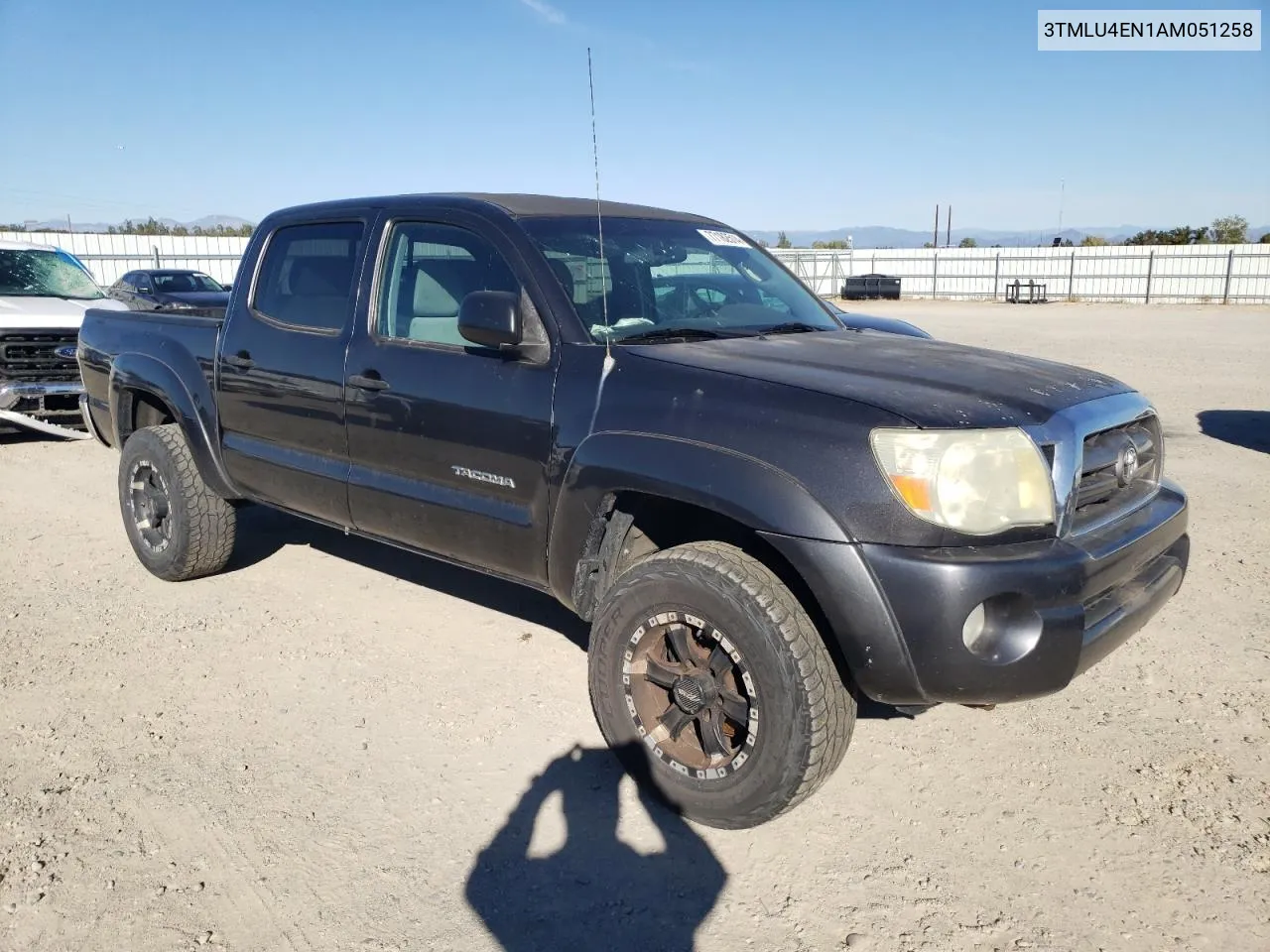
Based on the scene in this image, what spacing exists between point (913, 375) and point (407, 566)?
3.43 m

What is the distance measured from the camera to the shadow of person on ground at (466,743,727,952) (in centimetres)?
259

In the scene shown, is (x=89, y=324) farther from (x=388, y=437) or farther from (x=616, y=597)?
(x=616, y=597)

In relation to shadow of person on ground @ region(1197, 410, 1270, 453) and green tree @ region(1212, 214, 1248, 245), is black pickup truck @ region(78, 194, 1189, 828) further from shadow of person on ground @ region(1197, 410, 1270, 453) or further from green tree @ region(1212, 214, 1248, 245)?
green tree @ region(1212, 214, 1248, 245)

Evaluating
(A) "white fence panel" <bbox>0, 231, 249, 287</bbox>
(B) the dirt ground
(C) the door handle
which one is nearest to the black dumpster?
(A) "white fence panel" <bbox>0, 231, 249, 287</bbox>

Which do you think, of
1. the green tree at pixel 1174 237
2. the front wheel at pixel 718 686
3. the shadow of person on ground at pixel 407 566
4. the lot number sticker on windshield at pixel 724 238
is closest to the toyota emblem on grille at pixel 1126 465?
the front wheel at pixel 718 686

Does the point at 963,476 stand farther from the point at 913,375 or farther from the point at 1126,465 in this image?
the point at 1126,465

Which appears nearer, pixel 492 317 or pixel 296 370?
pixel 492 317

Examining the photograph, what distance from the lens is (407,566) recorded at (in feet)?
18.4

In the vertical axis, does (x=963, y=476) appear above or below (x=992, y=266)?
above

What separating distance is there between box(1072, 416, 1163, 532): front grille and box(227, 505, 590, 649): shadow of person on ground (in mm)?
2311

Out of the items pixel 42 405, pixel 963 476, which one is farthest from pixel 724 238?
pixel 42 405

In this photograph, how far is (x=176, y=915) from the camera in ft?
8.76

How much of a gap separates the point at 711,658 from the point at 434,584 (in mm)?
2667

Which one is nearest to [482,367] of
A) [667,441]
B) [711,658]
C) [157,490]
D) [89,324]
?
[667,441]
